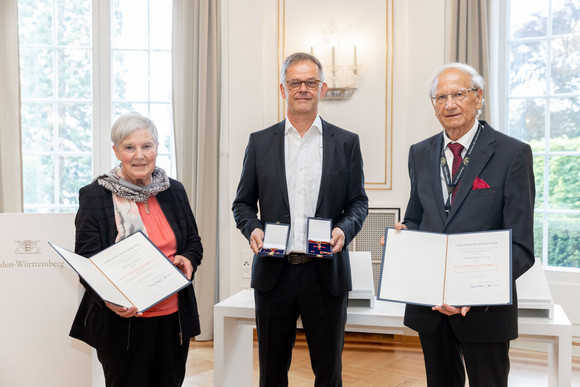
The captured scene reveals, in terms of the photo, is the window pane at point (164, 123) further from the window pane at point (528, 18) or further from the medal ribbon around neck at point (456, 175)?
the medal ribbon around neck at point (456, 175)

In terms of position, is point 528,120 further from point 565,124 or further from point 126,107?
point 126,107

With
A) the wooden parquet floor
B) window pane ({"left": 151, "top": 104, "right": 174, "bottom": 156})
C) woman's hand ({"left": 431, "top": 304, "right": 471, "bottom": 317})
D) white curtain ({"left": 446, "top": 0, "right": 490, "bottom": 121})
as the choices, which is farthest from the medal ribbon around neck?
window pane ({"left": 151, "top": 104, "right": 174, "bottom": 156})

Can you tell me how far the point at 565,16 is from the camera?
13.2 feet

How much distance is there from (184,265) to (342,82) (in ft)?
8.55

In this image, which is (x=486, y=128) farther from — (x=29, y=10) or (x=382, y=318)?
(x=29, y=10)

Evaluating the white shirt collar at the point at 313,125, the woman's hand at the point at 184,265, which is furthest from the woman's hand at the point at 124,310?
the white shirt collar at the point at 313,125

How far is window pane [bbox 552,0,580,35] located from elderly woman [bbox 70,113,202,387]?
11.3 feet

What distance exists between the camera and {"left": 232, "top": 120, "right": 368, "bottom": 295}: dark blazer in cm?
204

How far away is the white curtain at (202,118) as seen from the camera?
4.24 m

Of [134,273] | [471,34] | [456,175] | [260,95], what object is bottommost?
[134,273]

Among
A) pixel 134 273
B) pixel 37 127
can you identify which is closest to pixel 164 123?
pixel 37 127

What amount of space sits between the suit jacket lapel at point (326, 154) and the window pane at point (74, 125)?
10.4ft

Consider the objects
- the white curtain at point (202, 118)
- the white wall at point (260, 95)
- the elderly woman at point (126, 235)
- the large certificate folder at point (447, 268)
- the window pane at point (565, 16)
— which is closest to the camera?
the large certificate folder at point (447, 268)

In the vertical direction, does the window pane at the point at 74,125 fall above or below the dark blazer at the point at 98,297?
above
